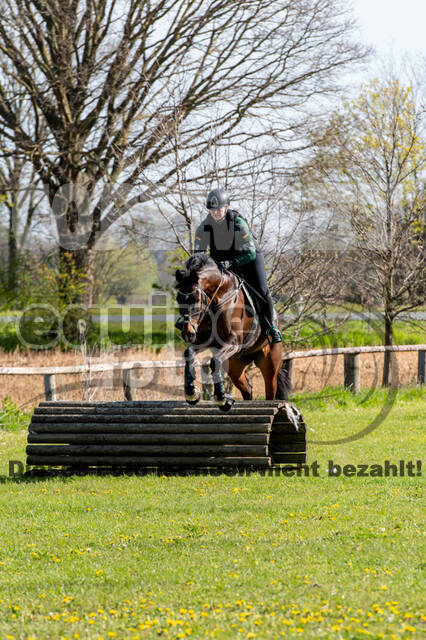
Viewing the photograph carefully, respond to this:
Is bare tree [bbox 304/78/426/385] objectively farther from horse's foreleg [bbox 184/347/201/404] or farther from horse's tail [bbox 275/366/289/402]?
horse's foreleg [bbox 184/347/201/404]

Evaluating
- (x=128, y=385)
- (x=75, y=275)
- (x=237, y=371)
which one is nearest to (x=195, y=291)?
(x=237, y=371)

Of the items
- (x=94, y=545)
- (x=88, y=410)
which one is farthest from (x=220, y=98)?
(x=94, y=545)

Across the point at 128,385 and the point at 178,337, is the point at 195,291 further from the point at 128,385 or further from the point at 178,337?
the point at 178,337

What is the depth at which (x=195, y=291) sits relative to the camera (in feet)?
23.1

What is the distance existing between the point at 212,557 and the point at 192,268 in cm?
291

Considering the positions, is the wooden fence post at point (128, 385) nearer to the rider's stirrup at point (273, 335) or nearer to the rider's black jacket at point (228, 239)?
the rider's stirrup at point (273, 335)

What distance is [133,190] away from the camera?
21891 millimetres

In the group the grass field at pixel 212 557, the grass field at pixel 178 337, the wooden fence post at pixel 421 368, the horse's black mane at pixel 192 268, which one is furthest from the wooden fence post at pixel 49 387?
the wooden fence post at pixel 421 368

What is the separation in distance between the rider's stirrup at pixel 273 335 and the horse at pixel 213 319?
0.27 metres

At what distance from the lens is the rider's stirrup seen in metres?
8.77

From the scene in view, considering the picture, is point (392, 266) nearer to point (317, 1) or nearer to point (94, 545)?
point (317, 1)

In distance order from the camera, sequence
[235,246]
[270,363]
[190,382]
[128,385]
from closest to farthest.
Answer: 1. [190,382]
2. [235,246]
3. [270,363]
4. [128,385]

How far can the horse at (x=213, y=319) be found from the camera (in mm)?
6965

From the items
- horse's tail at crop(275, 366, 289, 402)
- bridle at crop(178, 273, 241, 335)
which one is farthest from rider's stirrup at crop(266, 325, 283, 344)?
horse's tail at crop(275, 366, 289, 402)
